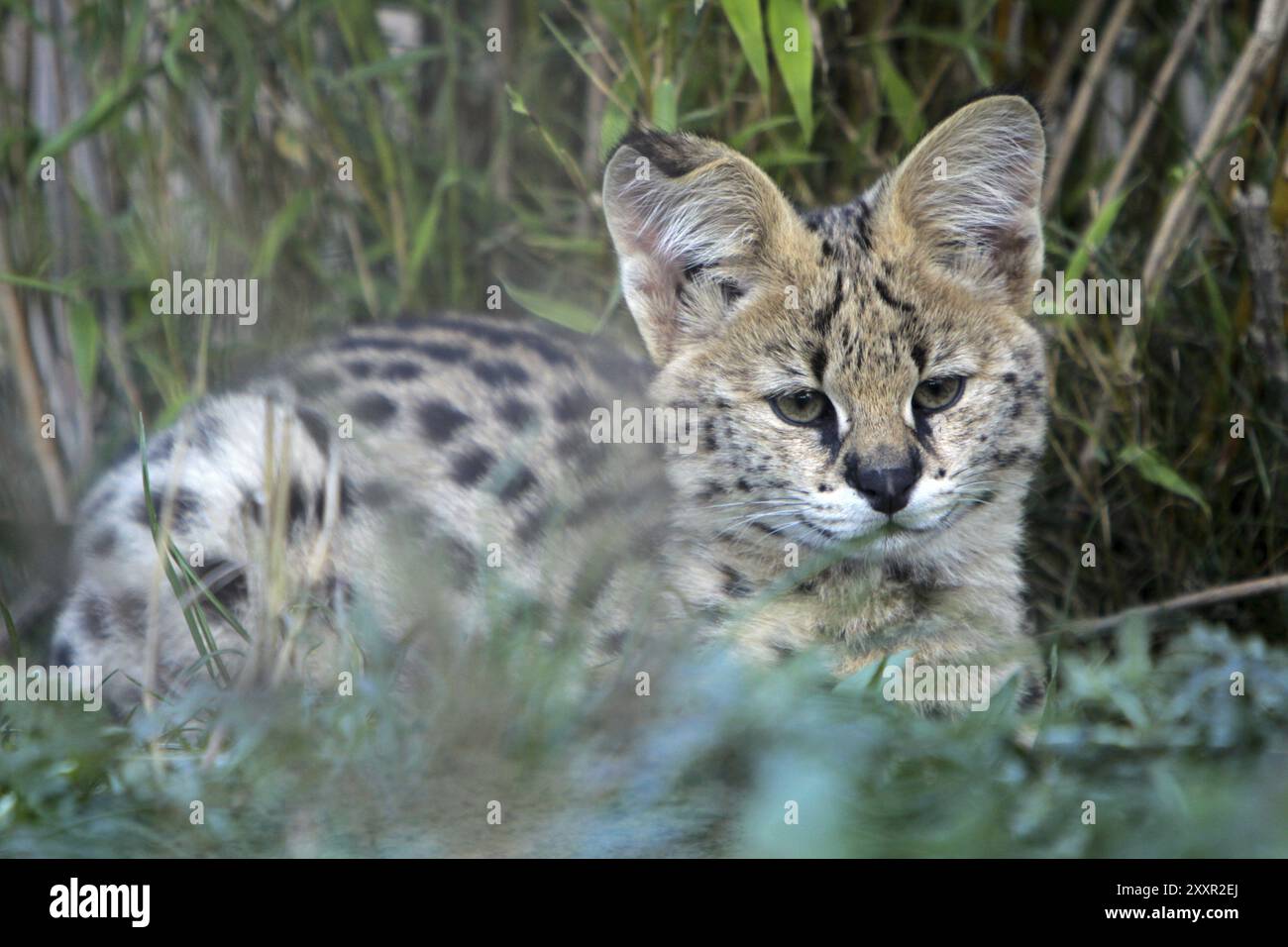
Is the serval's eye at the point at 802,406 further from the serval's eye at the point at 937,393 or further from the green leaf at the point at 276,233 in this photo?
the green leaf at the point at 276,233

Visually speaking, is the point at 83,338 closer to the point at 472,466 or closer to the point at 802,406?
the point at 472,466

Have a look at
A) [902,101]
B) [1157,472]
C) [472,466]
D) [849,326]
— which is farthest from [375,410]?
[1157,472]

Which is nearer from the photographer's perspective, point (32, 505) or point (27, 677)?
point (27, 677)

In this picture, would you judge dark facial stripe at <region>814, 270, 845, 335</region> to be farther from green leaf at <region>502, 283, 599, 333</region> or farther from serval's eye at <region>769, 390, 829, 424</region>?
green leaf at <region>502, 283, 599, 333</region>

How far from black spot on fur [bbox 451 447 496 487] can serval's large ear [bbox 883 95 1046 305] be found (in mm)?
1136

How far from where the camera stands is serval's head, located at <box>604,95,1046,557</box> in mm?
3268

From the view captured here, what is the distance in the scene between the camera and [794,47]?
4008mm

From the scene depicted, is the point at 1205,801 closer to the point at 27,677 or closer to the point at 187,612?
the point at 187,612

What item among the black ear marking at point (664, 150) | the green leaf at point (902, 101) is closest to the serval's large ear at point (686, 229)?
the black ear marking at point (664, 150)

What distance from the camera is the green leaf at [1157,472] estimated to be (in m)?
4.05

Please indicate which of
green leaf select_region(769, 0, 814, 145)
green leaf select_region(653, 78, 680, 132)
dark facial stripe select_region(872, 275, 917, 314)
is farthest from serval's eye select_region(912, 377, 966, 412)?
green leaf select_region(653, 78, 680, 132)

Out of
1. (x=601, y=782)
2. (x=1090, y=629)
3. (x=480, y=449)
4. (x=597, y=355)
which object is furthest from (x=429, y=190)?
(x=601, y=782)
